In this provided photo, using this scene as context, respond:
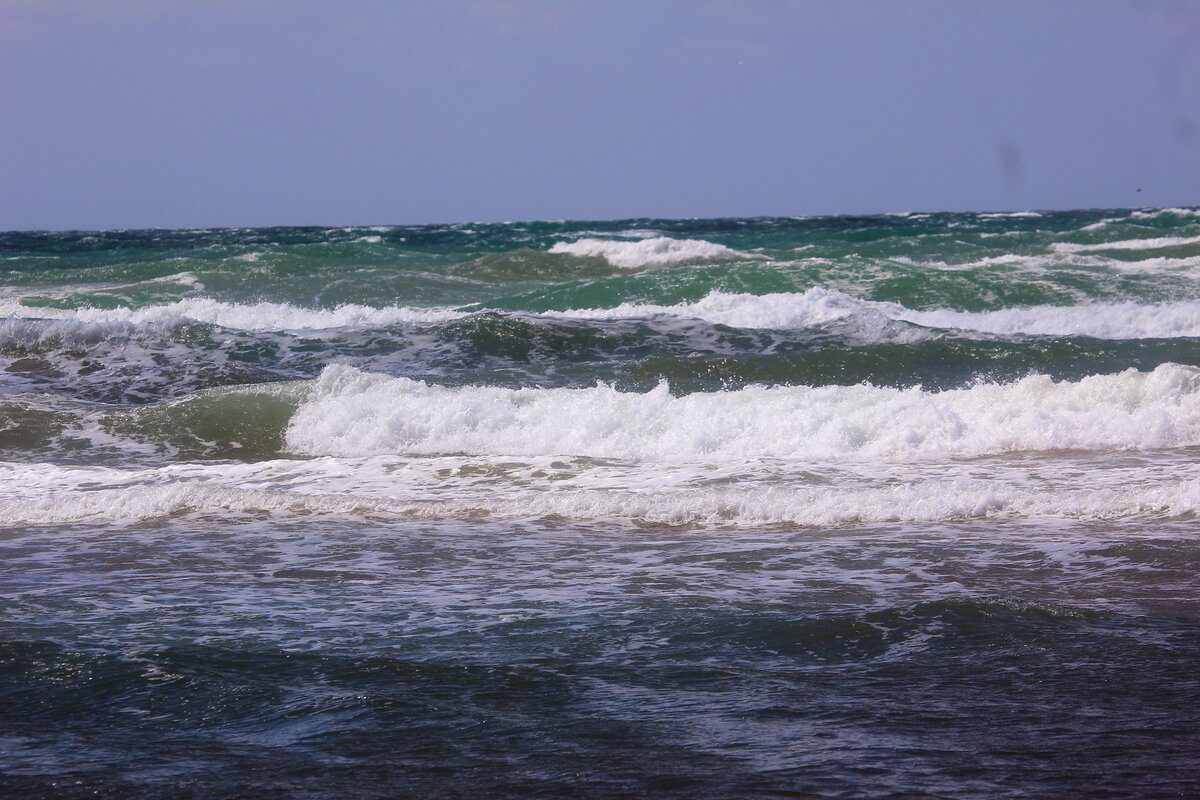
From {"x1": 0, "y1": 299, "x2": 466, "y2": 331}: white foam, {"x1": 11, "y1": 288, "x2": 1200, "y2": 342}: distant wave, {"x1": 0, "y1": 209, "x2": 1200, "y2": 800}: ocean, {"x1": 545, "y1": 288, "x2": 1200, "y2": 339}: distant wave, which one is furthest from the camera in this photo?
{"x1": 0, "y1": 299, "x2": 466, "y2": 331}: white foam

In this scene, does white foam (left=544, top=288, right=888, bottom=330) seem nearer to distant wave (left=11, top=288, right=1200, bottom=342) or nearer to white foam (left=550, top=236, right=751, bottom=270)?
distant wave (left=11, top=288, right=1200, bottom=342)

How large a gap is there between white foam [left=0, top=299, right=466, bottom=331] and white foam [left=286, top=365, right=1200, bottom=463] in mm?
8949

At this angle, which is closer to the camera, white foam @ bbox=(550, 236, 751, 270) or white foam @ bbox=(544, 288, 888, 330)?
white foam @ bbox=(544, 288, 888, 330)

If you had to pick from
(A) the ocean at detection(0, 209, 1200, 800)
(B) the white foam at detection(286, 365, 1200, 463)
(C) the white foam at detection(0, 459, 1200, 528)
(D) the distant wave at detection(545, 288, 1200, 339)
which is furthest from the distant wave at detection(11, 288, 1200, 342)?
(C) the white foam at detection(0, 459, 1200, 528)

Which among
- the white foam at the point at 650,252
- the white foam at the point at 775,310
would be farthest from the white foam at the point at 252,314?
the white foam at the point at 650,252

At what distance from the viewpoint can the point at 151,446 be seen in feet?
36.4

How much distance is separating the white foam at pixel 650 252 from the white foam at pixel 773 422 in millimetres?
22409

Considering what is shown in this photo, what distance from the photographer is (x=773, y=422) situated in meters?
10.3

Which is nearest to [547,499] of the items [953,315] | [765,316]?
[765,316]

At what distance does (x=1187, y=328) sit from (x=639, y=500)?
12.7 metres

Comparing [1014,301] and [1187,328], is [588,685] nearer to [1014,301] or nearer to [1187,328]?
[1187,328]

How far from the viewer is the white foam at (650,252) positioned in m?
33.7

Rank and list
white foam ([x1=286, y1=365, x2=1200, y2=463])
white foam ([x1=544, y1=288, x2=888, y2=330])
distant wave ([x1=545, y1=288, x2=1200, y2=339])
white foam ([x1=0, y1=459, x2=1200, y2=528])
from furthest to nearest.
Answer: white foam ([x1=544, y1=288, x2=888, y2=330]), distant wave ([x1=545, y1=288, x2=1200, y2=339]), white foam ([x1=286, y1=365, x2=1200, y2=463]), white foam ([x1=0, y1=459, x2=1200, y2=528])

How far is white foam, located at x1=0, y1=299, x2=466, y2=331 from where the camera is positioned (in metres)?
20.9
